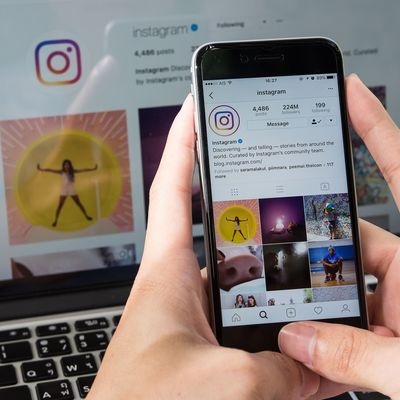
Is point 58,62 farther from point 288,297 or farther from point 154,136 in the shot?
point 288,297

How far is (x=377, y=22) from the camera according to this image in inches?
28.0

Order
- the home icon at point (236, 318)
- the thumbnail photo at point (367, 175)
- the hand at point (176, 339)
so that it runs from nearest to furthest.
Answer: the hand at point (176, 339), the home icon at point (236, 318), the thumbnail photo at point (367, 175)

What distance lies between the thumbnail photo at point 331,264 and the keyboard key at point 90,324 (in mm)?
215

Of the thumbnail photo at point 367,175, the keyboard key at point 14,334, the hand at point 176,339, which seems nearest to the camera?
the hand at point 176,339

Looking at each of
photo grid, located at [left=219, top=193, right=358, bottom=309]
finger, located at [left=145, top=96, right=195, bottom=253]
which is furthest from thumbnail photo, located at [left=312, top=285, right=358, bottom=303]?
finger, located at [left=145, top=96, right=195, bottom=253]

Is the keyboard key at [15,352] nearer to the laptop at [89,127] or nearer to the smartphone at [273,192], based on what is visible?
the laptop at [89,127]

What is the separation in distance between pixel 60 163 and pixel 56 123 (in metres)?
0.04

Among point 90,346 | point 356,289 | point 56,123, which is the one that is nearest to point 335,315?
point 356,289

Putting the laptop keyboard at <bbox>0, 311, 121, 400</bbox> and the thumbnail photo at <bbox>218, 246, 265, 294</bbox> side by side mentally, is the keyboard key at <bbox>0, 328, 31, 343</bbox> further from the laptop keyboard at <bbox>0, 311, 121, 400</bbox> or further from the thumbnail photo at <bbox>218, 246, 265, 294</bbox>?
the thumbnail photo at <bbox>218, 246, 265, 294</bbox>

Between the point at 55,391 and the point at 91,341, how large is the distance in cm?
7

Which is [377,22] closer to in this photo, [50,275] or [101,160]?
[101,160]

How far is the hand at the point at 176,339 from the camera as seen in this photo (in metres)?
0.41

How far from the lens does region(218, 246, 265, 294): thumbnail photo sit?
52 cm

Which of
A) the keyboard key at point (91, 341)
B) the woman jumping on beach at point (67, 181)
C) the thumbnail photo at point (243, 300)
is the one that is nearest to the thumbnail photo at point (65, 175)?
the woman jumping on beach at point (67, 181)
